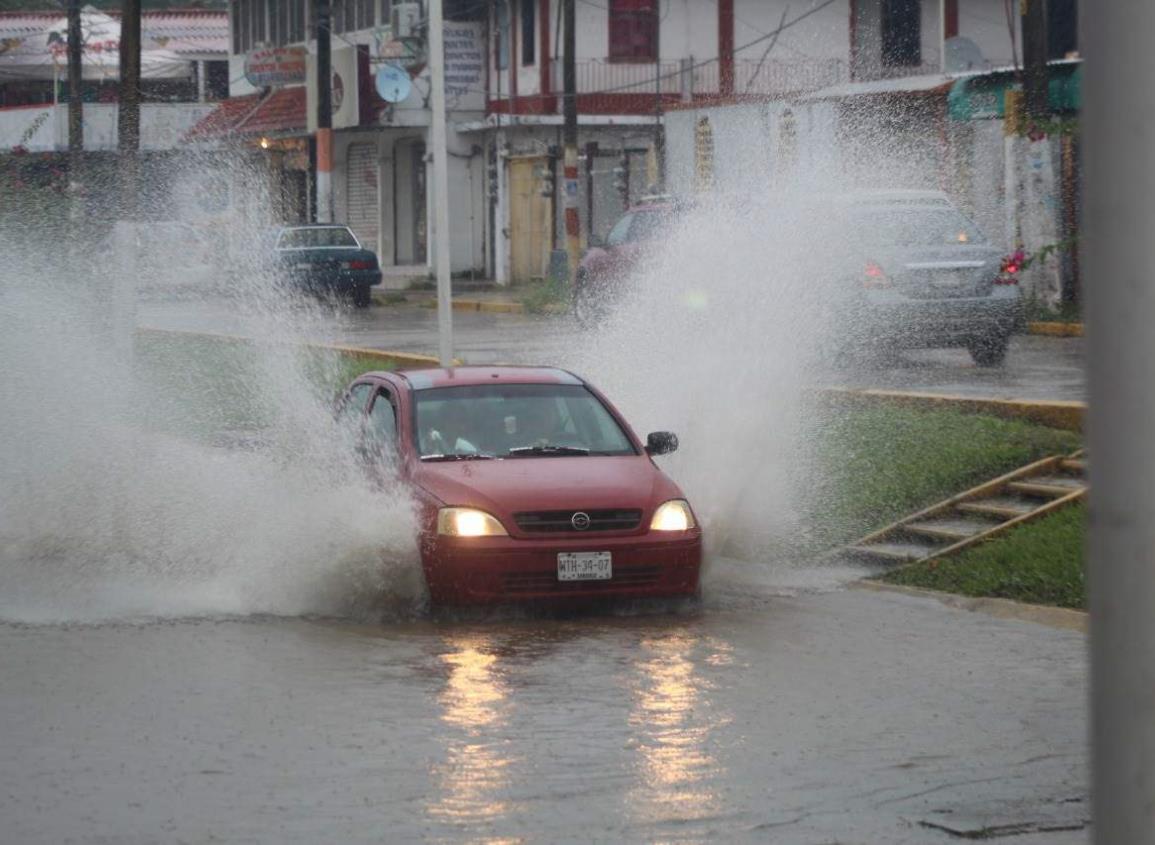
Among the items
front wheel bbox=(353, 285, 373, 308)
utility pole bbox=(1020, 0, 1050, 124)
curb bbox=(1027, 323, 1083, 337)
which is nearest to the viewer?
curb bbox=(1027, 323, 1083, 337)

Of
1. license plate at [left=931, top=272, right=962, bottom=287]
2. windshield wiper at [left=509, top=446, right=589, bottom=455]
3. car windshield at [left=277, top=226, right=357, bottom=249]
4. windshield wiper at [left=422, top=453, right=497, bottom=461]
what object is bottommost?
windshield wiper at [left=422, top=453, right=497, bottom=461]

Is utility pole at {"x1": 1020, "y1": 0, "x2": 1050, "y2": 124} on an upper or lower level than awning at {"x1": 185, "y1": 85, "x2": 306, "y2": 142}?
lower

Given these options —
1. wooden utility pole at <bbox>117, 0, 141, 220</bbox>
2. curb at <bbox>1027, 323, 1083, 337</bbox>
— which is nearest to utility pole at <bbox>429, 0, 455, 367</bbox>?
wooden utility pole at <bbox>117, 0, 141, 220</bbox>

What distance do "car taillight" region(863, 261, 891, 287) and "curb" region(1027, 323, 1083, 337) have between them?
5395mm

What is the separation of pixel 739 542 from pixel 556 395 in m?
2.10

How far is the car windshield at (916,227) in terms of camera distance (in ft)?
71.0

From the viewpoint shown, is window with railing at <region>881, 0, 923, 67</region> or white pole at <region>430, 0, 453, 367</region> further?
window with railing at <region>881, 0, 923, 67</region>

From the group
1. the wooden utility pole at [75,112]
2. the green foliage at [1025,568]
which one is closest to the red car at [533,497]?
the green foliage at [1025,568]

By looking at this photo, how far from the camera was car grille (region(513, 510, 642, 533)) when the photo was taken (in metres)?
10.9

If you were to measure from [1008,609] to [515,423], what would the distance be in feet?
10.1

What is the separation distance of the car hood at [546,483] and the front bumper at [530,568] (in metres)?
0.21

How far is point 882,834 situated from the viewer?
6.72m

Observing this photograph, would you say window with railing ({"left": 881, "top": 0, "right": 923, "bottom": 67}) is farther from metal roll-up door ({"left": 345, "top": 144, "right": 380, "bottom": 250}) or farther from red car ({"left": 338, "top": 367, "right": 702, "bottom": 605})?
red car ({"left": 338, "top": 367, "right": 702, "bottom": 605})

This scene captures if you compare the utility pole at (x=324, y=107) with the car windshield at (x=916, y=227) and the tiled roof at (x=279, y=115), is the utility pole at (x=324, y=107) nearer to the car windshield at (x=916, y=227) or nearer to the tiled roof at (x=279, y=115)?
the tiled roof at (x=279, y=115)
